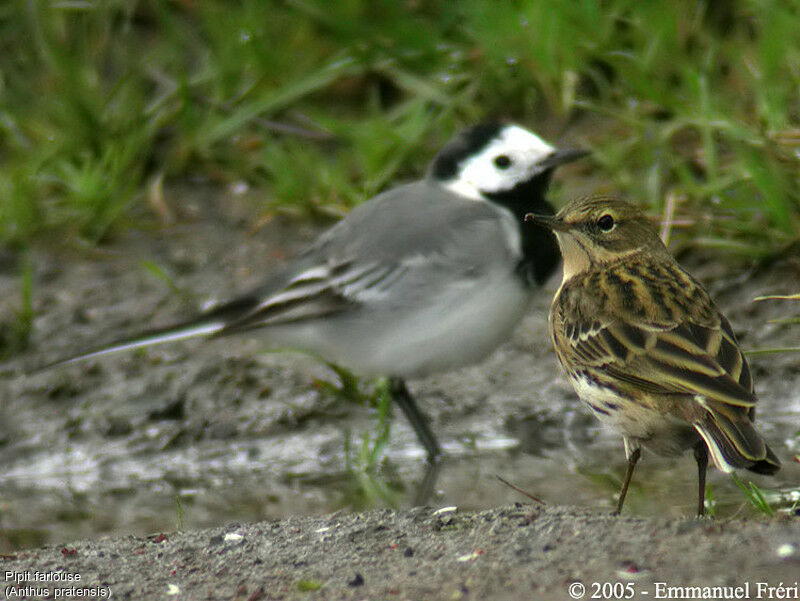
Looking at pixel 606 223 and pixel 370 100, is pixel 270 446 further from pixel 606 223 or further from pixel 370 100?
pixel 370 100

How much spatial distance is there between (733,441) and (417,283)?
2038 mm

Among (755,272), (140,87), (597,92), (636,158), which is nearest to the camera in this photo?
(755,272)

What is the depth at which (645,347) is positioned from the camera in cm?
365

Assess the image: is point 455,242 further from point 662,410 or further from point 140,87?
point 140,87

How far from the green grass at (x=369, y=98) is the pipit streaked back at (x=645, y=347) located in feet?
5.56

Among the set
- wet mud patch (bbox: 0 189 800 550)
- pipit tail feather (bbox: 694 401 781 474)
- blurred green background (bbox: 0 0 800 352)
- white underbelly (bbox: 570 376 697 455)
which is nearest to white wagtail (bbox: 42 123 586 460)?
wet mud patch (bbox: 0 189 800 550)

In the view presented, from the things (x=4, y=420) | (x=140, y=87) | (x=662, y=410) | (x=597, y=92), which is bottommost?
(x=4, y=420)

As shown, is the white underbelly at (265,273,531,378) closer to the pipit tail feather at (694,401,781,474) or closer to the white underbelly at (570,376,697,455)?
the white underbelly at (570,376,697,455)

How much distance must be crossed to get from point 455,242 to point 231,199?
2.63 m

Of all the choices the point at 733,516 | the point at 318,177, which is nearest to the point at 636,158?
the point at 318,177

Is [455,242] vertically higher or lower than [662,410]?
lower

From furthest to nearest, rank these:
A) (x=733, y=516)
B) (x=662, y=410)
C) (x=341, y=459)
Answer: (x=341, y=459) < (x=733, y=516) < (x=662, y=410)

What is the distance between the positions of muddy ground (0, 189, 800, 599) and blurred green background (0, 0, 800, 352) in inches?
11.5

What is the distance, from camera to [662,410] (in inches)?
141
